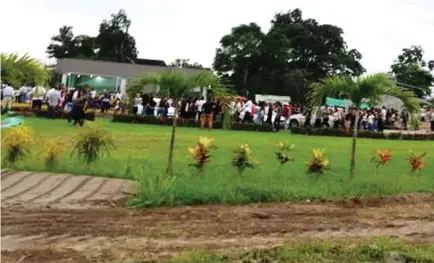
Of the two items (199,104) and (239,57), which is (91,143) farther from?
(239,57)

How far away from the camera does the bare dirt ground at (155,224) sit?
7.31 meters

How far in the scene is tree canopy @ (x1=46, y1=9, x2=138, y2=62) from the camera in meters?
91.0

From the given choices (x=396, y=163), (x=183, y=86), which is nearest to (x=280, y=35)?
(x=396, y=163)

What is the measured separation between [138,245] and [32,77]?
6396 millimetres

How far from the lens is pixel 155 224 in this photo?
8828 mm

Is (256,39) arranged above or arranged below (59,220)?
above

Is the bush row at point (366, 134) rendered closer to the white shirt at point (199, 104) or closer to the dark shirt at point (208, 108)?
the white shirt at point (199, 104)

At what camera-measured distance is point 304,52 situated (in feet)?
250

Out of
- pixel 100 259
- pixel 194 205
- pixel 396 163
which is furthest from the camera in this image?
pixel 396 163

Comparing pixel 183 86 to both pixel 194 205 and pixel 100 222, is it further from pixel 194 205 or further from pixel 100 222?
pixel 100 222

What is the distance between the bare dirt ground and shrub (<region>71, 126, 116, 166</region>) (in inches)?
56.5

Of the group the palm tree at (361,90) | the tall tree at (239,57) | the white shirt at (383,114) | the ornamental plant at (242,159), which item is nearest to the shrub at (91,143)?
the ornamental plant at (242,159)

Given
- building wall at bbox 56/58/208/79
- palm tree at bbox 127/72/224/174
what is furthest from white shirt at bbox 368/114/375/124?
building wall at bbox 56/58/208/79

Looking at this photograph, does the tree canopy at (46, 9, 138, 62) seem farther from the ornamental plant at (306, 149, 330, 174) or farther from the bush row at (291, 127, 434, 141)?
the ornamental plant at (306, 149, 330, 174)
